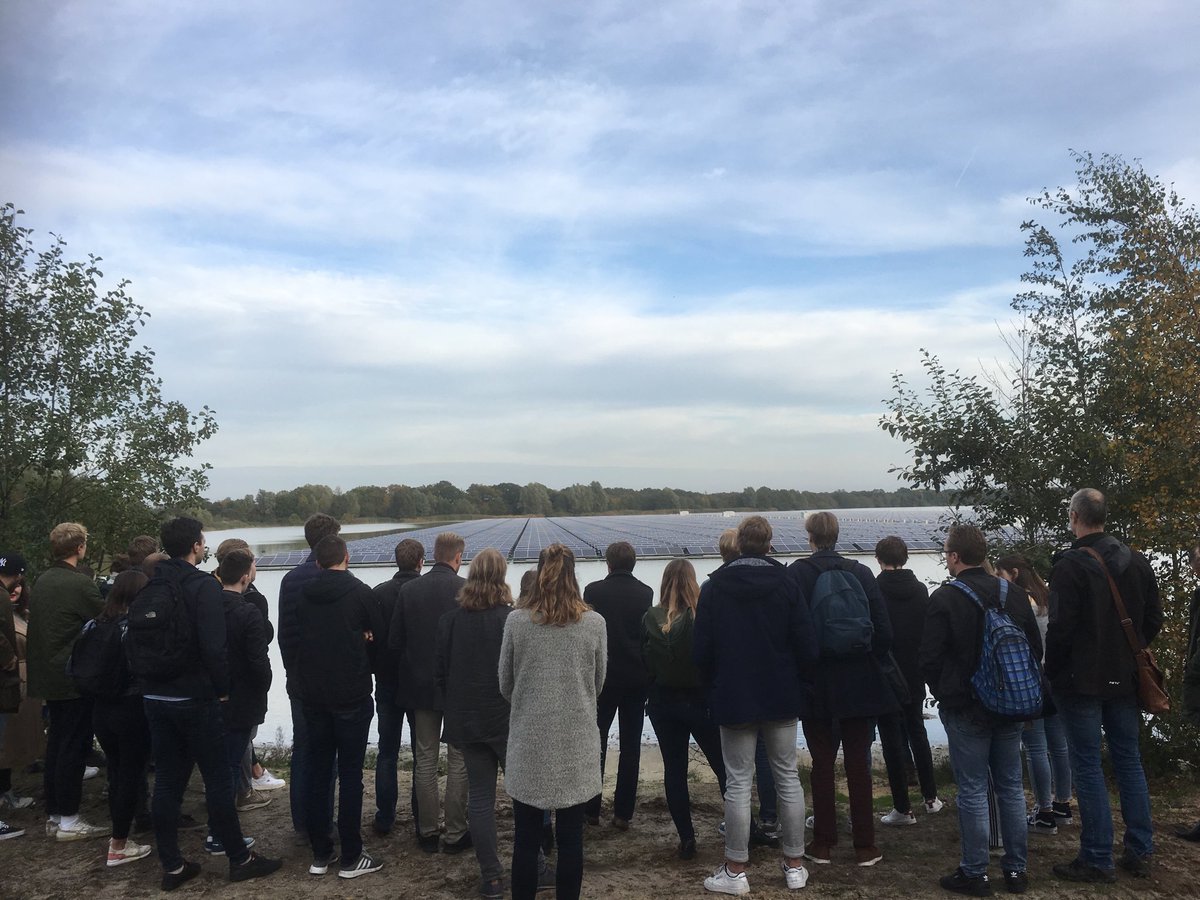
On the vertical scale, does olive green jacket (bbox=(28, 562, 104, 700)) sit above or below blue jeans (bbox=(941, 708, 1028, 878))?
above

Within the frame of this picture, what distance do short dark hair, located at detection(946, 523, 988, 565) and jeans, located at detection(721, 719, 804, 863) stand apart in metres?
Answer: 1.47

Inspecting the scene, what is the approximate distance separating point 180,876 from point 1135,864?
590 centimetres

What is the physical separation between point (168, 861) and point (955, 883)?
4838 mm

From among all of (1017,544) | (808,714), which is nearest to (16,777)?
(808,714)

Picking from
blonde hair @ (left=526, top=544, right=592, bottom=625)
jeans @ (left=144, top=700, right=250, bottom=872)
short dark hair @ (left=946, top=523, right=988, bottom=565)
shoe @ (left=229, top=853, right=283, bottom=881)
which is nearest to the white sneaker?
short dark hair @ (left=946, top=523, right=988, bottom=565)

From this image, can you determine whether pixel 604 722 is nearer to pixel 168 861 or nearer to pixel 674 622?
pixel 674 622

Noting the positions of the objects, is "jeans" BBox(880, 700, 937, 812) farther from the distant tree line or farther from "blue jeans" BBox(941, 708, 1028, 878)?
the distant tree line

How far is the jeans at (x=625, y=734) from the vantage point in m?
5.85

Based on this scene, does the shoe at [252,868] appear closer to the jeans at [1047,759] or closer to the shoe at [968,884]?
the shoe at [968,884]

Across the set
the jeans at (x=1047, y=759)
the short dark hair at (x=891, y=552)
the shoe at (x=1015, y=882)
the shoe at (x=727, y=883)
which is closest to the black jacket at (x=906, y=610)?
the short dark hair at (x=891, y=552)

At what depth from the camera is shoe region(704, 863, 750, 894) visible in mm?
4680

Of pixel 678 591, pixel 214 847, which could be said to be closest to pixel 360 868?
pixel 214 847

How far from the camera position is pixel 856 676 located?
→ 5.02 m

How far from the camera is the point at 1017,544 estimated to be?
9.24 meters
